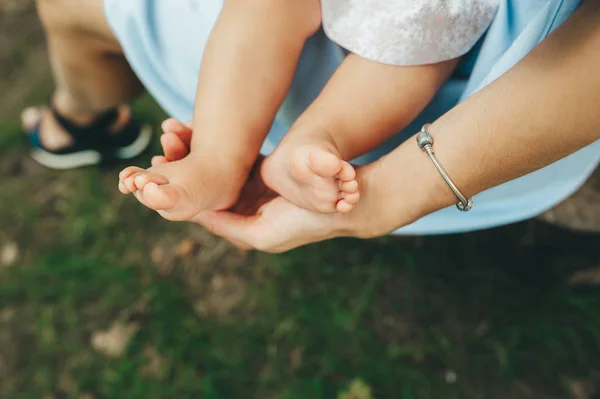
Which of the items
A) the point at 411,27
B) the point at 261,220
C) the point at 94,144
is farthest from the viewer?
the point at 94,144

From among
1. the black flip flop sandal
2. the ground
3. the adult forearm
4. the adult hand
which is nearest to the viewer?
the adult forearm

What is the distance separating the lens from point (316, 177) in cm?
74

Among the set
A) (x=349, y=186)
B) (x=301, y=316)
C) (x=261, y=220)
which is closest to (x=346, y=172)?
(x=349, y=186)

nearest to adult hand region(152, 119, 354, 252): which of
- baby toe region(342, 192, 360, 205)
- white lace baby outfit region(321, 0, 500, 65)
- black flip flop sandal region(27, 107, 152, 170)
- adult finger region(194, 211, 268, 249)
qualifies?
adult finger region(194, 211, 268, 249)

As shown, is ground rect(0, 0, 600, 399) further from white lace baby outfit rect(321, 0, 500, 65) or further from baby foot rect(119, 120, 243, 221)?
white lace baby outfit rect(321, 0, 500, 65)

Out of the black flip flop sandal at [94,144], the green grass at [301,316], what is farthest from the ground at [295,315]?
the black flip flop sandal at [94,144]

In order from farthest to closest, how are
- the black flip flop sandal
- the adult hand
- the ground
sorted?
the black flip flop sandal, the ground, the adult hand

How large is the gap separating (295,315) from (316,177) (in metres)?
0.78

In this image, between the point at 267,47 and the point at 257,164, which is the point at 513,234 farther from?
the point at 267,47

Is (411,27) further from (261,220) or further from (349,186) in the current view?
(261,220)

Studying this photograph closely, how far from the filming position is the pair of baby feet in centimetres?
72

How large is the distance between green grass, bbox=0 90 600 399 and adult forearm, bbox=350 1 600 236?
2.11 feet

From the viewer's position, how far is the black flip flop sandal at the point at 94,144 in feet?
5.32

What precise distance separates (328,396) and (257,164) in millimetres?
686
